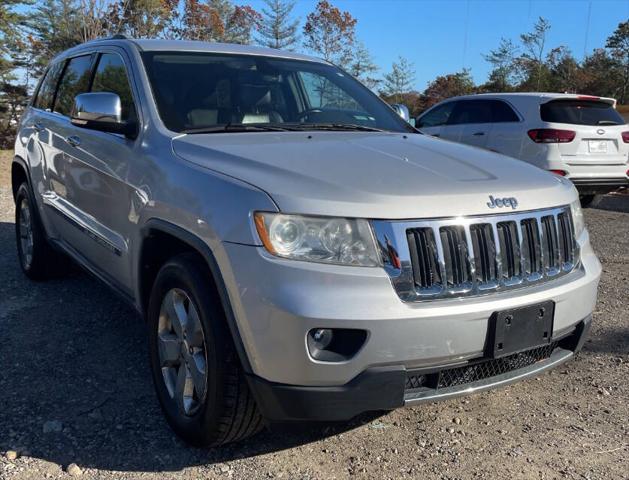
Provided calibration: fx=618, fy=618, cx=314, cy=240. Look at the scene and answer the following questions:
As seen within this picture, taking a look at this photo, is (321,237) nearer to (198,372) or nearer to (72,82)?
(198,372)

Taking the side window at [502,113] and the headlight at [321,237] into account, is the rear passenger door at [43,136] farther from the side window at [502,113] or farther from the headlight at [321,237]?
the side window at [502,113]

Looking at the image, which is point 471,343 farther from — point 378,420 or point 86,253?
point 86,253

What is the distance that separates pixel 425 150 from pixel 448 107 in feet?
25.3

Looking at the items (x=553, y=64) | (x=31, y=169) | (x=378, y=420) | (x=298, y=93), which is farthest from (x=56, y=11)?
(x=378, y=420)

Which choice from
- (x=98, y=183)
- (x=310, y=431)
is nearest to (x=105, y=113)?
(x=98, y=183)

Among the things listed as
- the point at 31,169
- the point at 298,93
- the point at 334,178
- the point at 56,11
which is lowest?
the point at 31,169

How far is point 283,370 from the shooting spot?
2.20 m

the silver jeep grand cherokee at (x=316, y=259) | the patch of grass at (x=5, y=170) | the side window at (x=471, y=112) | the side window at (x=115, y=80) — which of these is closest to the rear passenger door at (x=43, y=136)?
the side window at (x=115, y=80)

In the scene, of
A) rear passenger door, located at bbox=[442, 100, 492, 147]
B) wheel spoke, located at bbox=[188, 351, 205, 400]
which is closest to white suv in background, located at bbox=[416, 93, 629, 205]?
rear passenger door, located at bbox=[442, 100, 492, 147]

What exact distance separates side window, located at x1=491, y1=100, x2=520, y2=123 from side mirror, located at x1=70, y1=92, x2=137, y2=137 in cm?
708

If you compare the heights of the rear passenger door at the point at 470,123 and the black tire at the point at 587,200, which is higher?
the rear passenger door at the point at 470,123

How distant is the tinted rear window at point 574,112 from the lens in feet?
28.3

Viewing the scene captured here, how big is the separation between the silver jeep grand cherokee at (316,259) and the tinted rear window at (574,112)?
19.5 ft

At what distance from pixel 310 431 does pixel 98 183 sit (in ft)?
6.11
